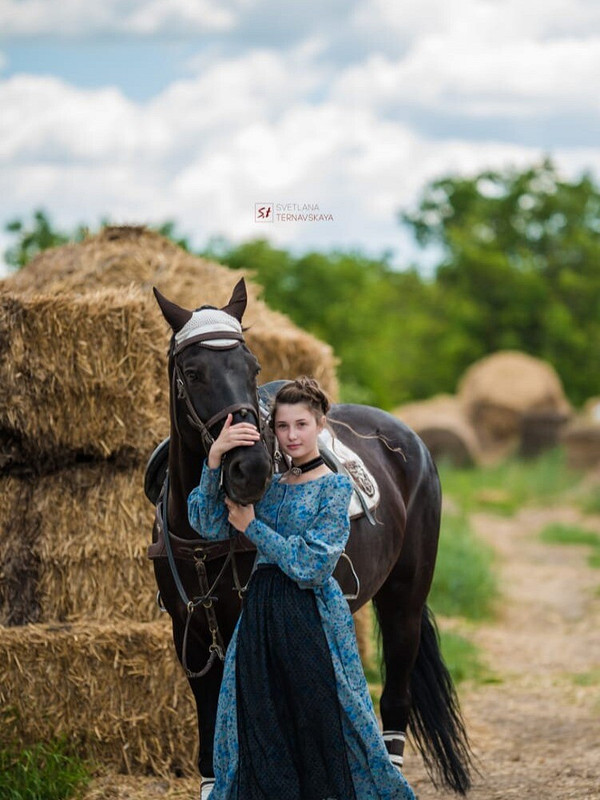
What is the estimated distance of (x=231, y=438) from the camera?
3.11 metres

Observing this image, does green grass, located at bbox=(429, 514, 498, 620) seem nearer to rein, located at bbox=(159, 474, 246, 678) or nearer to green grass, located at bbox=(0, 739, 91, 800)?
green grass, located at bbox=(0, 739, 91, 800)

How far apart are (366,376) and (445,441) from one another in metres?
2.00

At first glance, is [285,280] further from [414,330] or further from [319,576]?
[319,576]

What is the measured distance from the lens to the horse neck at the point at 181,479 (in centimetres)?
351

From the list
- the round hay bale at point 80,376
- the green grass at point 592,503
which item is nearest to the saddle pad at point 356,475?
the round hay bale at point 80,376

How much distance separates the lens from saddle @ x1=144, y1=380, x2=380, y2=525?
384 cm

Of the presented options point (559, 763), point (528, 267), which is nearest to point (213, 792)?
point (559, 763)

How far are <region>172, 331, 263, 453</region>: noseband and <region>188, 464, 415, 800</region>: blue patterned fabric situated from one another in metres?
0.12

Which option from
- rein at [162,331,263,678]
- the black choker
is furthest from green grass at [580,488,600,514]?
the black choker

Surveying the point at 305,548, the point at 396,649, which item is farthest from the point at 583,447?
the point at 305,548

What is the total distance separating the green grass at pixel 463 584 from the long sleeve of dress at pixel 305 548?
6164mm

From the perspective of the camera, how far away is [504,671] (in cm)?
747

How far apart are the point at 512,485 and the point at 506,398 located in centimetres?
613

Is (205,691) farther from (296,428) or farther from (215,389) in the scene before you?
(215,389)
